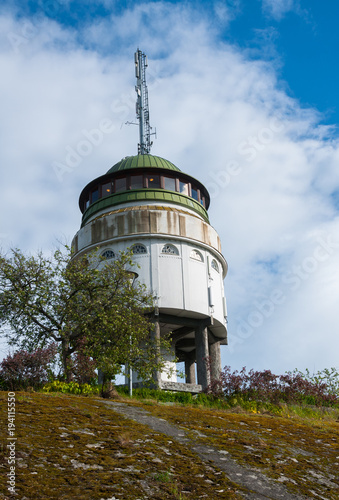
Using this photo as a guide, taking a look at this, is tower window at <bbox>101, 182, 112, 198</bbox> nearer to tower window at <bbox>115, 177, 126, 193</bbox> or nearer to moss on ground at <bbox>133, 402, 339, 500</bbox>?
tower window at <bbox>115, 177, 126, 193</bbox>

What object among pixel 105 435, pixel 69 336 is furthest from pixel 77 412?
pixel 69 336

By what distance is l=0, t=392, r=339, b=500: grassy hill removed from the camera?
20.2 ft

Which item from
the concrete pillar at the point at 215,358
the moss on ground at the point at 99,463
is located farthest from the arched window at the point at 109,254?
the moss on ground at the point at 99,463

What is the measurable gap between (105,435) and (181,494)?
7.26 feet

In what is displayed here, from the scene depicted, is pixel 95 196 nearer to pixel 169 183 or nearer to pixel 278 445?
pixel 169 183

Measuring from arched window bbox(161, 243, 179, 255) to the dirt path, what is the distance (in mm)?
20208

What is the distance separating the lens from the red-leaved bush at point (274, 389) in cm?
1853

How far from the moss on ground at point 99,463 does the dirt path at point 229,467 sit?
0.19m

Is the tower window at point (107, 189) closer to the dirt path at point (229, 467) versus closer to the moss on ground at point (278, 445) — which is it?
the moss on ground at point (278, 445)

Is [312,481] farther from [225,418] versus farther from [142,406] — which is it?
[142,406]

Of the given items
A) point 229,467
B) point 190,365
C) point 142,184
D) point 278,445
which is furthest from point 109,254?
point 229,467

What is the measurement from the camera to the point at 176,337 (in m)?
33.6

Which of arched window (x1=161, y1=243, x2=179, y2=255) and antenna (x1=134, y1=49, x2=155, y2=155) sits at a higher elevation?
antenna (x1=134, y1=49, x2=155, y2=155)

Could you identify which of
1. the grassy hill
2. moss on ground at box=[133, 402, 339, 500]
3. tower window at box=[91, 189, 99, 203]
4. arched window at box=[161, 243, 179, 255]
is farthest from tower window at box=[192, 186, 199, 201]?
the grassy hill
